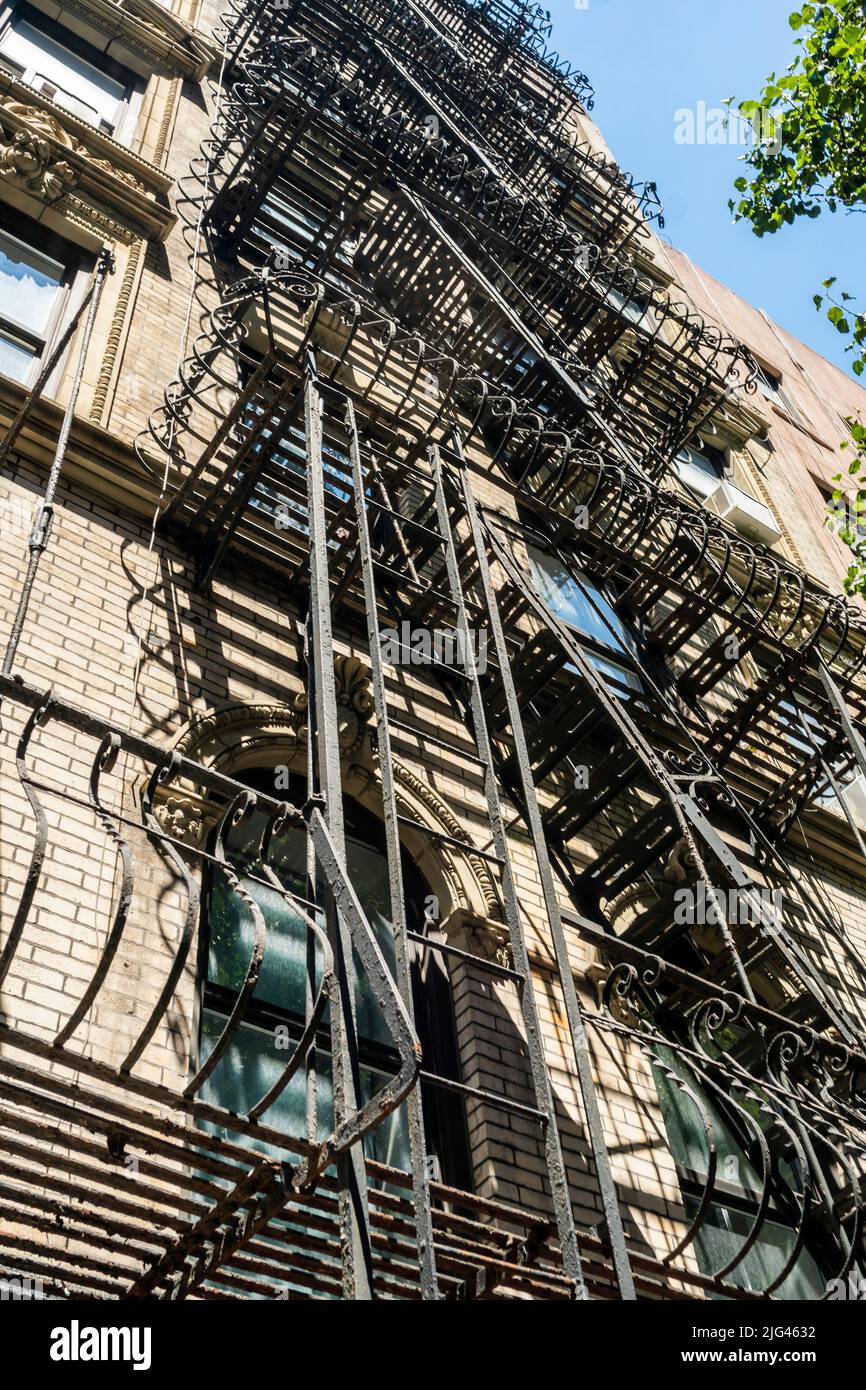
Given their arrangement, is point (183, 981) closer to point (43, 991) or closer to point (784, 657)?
point (43, 991)

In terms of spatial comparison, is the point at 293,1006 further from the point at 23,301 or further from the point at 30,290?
the point at 30,290

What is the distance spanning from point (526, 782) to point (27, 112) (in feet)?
26.2

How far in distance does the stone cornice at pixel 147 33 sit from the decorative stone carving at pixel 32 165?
358cm

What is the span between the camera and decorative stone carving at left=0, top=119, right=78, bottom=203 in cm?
993

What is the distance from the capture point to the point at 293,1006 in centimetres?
643

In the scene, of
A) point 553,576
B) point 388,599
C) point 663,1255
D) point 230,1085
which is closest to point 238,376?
point 388,599

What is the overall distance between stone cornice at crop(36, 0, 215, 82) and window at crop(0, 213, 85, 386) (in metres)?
4.33

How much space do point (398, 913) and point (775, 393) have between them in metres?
22.2

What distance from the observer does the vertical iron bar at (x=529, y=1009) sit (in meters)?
4.51

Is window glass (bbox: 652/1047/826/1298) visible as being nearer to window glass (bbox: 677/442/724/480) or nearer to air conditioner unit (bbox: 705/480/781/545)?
air conditioner unit (bbox: 705/480/781/545)

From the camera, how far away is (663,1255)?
21.6 ft

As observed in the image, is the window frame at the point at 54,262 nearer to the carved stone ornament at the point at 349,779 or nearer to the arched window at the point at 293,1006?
the carved stone ornament at the point at 349,779

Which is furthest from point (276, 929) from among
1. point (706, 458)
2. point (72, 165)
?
point (706, 458)

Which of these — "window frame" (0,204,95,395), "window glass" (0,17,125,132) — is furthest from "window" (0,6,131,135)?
"window frame" (0,204,95,395)
